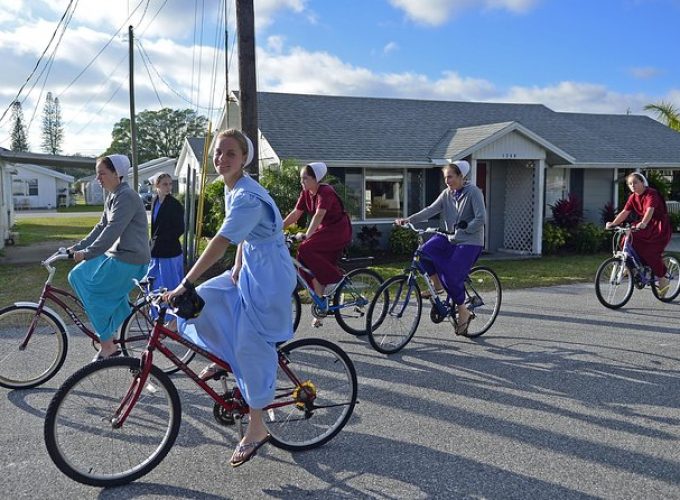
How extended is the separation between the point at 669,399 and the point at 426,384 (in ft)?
6.38

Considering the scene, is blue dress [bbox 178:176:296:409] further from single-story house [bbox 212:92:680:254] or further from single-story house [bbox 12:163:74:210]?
single-story house [bbox 12:163:74:210]

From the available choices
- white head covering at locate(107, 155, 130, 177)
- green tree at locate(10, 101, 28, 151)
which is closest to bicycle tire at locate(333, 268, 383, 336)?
white head covering at locate(107, 155, 130, 177)

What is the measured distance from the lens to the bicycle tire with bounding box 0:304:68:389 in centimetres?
508

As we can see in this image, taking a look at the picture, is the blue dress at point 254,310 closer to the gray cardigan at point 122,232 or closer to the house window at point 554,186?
the gray cardigan at point 122,232

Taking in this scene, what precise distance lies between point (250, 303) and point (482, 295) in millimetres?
4343

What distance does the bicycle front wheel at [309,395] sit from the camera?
3996mm

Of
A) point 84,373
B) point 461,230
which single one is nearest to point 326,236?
point 461,230

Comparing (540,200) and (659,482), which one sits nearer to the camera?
(659,482)

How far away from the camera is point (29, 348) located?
17.6 ft

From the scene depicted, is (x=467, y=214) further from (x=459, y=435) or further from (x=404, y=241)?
(x=404, y=241)

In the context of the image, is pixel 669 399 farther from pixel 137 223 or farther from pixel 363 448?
pixel 137 223

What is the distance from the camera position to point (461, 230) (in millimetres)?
6621

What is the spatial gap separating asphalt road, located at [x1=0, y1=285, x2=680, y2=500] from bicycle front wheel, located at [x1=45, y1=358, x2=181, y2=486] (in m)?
0.12

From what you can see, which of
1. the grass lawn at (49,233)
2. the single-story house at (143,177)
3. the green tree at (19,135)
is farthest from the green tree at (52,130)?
the grass lawn at (49,233)
